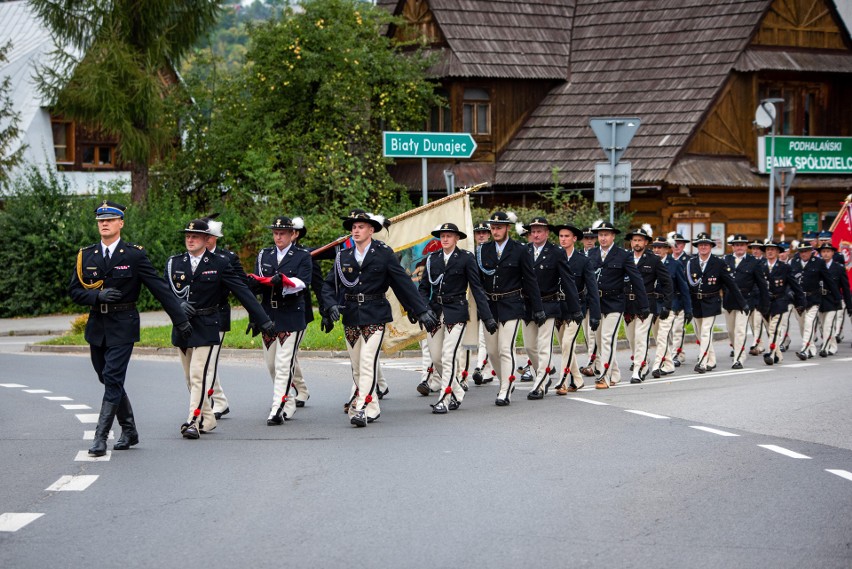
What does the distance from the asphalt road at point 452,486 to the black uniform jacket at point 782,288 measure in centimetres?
644

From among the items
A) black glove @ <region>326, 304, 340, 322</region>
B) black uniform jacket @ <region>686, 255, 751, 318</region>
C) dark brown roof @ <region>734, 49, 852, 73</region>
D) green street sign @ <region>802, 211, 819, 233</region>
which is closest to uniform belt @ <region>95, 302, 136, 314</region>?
black glove @ <region>326, 304, 340, 322</region>

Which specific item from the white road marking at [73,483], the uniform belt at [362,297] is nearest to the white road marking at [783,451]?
the uniform belt at [362,297]

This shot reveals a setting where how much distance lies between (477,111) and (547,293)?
24.5m

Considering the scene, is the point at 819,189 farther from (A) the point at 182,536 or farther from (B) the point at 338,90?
(A) the point at 182,536

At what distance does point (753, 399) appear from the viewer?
1466 centimetres

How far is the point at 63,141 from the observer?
49.2m

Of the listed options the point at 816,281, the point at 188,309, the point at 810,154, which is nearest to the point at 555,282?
the point at 188,309

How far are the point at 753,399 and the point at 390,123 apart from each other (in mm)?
23476

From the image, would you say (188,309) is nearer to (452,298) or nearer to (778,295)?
(452,298)

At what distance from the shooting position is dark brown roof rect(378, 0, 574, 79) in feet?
126

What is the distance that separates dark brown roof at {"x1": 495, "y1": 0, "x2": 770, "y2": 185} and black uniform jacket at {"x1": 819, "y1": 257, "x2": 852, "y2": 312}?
12.7 m

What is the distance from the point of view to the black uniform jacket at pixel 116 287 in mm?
10828

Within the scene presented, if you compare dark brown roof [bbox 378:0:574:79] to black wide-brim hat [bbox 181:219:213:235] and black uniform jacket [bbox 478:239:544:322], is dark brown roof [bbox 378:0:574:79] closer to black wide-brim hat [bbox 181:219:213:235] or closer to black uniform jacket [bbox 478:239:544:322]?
black uniform jacket [bbox 478:239:544:322]

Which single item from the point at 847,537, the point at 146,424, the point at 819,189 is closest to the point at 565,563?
the point at 847,537
